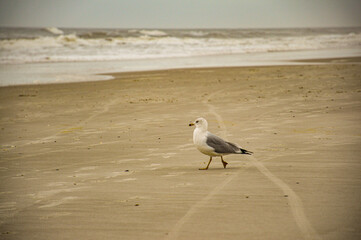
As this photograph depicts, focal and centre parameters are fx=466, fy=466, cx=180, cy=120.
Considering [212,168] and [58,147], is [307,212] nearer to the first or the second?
[212,168]

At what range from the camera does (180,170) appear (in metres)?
5.89

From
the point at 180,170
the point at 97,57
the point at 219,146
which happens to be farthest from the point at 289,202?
the point at 97,57

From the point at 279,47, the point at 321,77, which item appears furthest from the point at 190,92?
the point at 279,47

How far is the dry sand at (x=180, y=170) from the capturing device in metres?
4.03

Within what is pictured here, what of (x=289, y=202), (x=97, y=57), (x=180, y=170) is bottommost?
(x=97, y=57)

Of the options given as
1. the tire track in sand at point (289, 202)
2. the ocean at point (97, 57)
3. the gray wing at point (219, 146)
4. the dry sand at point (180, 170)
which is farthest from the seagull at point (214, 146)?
the ocean at point (97, 57)

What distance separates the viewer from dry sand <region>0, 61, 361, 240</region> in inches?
159

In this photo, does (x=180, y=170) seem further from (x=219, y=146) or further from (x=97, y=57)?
(x=97, y=57)

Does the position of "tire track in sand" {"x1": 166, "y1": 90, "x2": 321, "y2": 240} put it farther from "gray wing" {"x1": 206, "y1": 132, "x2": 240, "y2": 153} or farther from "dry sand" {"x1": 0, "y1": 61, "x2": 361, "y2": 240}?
"gray wing" {"x1": 206, "y1": 132, "x2": 240, "y2": 153}

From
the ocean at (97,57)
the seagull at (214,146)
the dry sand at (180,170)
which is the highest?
the seagull at (214,146)

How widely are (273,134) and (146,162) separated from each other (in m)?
2.51

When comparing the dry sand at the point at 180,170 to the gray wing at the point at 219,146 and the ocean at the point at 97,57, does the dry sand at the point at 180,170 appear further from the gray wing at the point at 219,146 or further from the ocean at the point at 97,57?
the ocean at the point at 97,57

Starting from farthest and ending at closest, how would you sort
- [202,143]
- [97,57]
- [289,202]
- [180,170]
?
[97,57] → [202,143] → [180,170] → [289,202]

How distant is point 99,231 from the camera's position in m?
3.96
